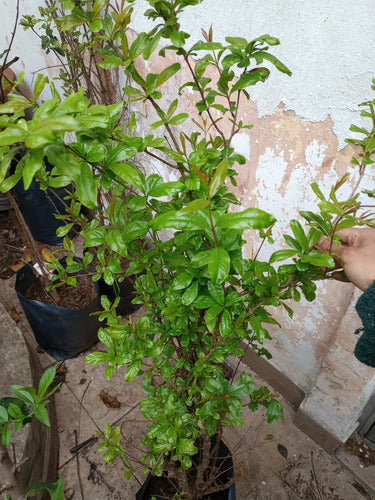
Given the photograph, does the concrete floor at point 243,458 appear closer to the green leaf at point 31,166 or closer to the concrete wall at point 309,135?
the concrete wall at point 309,135

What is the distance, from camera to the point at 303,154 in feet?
4.92

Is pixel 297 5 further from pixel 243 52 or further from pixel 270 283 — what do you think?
pixel 270 283

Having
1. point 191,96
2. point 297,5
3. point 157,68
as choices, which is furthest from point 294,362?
point 157,68

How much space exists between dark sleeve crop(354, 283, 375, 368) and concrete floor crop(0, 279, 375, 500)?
55.9 inches

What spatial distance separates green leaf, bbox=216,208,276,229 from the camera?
612 mm

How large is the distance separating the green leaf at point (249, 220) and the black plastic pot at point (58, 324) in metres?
1.93

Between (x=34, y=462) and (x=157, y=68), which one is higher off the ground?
(x=157, y=68)

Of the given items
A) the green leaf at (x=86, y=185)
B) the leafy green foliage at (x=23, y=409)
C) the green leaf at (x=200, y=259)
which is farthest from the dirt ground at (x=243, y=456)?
the green leaf at (x=86, y=185)

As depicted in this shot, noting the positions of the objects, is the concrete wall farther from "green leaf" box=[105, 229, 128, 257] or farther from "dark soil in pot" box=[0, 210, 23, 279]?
"dark soil in pot" box=[0, 210, 23, 279]

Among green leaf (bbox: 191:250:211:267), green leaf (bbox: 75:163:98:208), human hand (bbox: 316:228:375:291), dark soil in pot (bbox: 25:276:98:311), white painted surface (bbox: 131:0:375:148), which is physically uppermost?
white painted surface (bbox: 131:0:375:148)

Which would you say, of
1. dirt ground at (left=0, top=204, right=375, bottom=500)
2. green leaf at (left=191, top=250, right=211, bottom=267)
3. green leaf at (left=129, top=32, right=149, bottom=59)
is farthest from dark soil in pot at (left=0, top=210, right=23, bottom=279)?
green leaf at (left=191, top=250, right=211, bottom=267)

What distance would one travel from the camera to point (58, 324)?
7.78 feet

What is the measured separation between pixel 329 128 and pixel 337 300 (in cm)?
78

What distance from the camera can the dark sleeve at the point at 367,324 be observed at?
783 millimetres
